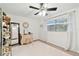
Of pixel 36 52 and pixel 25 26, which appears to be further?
pixel 25 26

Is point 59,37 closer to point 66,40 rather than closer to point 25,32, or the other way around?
point 66,40

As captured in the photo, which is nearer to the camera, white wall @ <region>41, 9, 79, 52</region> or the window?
white wall @ <region>41, 9, 79, 52</region>

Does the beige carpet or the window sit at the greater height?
the window

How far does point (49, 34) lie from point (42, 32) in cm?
77

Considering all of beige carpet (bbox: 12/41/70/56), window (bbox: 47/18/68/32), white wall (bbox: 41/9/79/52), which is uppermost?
window (bbox: 47/18/68/32)

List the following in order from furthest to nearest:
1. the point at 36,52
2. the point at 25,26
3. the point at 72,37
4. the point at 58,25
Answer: the point at 25,26 < the point at 58,25 < the point at 72,37 < the point at 36,52

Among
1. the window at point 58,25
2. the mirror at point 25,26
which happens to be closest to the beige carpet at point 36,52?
the window at point 58,25

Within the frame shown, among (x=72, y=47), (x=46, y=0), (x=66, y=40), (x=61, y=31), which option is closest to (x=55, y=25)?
(x=61, y=31)

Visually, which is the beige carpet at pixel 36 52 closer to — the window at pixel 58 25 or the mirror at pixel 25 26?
the window at pixel 58 25

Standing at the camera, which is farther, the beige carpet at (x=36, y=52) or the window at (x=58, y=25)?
the window at (x=58, y=25)

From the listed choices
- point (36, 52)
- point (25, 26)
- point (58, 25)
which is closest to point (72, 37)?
point (58, 25)

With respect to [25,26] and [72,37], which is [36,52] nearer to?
[72,37]

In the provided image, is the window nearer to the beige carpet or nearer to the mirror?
the beige carpet

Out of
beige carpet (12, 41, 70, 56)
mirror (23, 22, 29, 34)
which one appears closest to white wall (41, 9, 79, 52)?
beige carpet (12, 41, 70, 56)
